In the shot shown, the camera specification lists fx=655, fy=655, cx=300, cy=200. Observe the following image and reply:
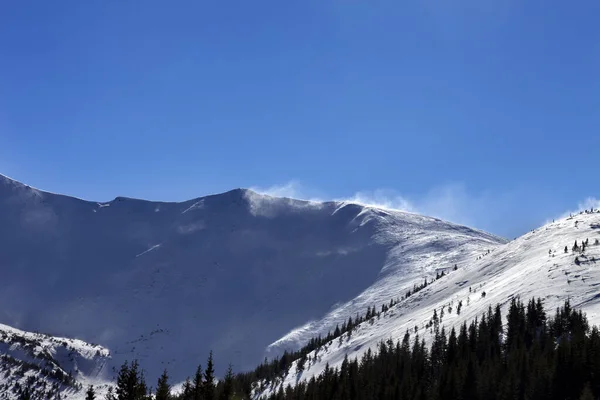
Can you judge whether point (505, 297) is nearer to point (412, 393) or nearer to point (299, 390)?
point (299, 390)

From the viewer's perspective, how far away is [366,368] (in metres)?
158

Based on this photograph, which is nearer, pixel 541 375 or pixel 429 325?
pixel 541 375

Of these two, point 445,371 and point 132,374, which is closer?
point 132,374

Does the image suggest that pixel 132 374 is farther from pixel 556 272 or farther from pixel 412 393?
pixel 556 272

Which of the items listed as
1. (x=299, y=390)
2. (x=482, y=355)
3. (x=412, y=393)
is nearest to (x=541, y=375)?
(x=412, y=393)

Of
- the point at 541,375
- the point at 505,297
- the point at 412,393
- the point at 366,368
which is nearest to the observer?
the point at 541,375

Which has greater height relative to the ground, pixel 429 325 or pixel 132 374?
pixel 429 325

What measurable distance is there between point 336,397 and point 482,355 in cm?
3308

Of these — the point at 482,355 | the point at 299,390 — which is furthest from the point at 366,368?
the point at 482,355

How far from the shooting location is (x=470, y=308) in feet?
637

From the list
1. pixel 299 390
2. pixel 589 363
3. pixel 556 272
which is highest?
pixel 556 272

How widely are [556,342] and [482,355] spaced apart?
16.4 meters

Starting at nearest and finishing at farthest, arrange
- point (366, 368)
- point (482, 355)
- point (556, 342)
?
1. point (556, 342)
2. point (482, 355)
3. point (366, 368)

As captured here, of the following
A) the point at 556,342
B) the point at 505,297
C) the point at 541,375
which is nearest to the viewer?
the point at 541,375
